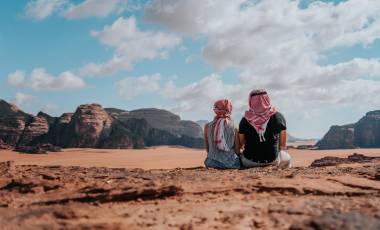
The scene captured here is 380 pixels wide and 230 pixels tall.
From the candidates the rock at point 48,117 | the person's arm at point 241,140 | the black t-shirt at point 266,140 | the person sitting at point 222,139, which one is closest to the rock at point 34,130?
the rock at point 48,117

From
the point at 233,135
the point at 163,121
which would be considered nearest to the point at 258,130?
the point at 233,135

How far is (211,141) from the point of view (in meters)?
8.69

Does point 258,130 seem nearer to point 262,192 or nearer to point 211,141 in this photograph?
point 211,141

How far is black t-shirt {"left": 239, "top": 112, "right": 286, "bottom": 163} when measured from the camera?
26.3 feet

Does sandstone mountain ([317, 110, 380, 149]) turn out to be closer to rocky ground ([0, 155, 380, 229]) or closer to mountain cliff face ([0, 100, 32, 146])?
mountain cliff face ([0, 100, 32, 146])

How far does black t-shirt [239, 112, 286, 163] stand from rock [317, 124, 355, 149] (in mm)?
42084

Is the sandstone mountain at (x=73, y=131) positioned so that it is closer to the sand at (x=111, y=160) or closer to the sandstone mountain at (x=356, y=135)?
the sand at (x=111, y=160)

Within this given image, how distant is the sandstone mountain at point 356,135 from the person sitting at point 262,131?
42049mm

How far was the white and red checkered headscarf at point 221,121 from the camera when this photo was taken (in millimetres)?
8516

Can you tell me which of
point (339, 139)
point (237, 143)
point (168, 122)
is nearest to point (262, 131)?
point (237, 143)

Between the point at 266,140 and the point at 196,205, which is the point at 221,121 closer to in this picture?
the point at 266,140

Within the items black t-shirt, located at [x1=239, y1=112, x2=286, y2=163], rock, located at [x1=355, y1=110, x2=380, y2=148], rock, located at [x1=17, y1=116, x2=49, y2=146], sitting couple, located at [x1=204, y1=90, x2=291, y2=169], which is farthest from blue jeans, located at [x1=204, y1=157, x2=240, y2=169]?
rock, located at [x1=355, y1=110, x2=380, y2=148]

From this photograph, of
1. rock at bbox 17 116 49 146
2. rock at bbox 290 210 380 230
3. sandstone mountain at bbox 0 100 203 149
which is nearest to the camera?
rock at bbox 290 210 380 230

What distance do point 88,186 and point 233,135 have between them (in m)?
4.27
